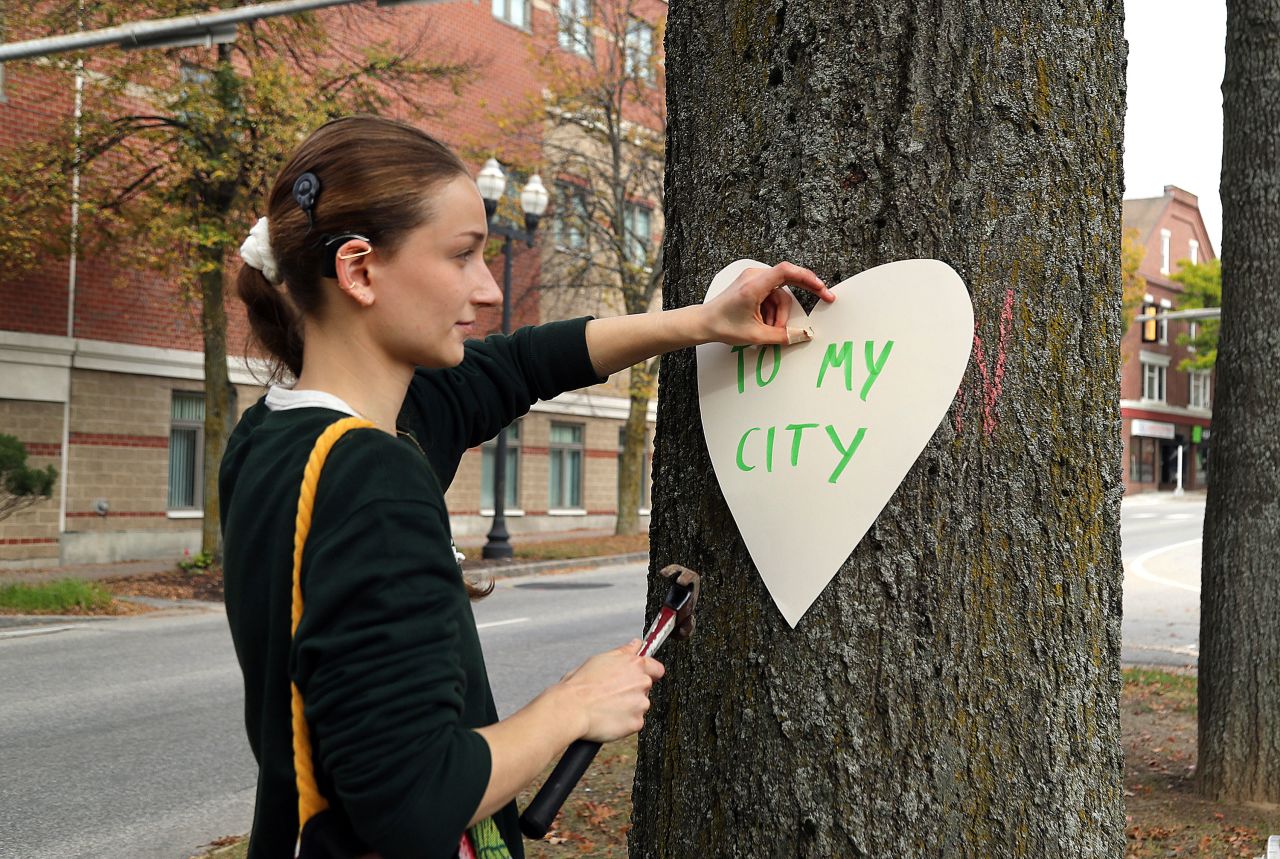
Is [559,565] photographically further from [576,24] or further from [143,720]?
[143,720]

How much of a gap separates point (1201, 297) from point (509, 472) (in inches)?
1484

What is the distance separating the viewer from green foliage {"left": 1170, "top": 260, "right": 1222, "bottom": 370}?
51.6 m

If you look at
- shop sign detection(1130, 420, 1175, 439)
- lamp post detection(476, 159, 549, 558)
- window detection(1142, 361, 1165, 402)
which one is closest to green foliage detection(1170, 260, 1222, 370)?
window detection(1142, 361, 1165, 402)

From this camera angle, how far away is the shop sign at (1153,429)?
53.8 metres

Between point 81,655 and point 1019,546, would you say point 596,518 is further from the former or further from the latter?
point 1019,546

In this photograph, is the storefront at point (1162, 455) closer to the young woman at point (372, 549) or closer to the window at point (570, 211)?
the window at point (570, 211)

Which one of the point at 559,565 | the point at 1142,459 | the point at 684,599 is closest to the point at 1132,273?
the point at 1142,459

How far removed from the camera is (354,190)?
1.56 m

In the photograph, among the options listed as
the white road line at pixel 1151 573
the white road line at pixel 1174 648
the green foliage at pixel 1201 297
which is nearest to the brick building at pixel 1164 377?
the green foliage at pixel 1201 297

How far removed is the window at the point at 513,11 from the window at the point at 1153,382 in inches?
1530

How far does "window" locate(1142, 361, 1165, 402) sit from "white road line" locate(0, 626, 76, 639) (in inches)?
2041

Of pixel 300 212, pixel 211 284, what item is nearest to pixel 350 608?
pixel 300 212

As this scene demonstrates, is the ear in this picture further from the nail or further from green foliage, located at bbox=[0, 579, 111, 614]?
green foliage, located at bbox=[0, 579, 111, 614]

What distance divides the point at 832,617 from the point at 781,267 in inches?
21.9
